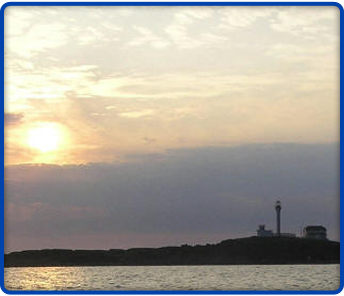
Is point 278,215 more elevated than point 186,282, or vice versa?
point 278,215

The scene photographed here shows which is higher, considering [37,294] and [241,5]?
[241,5]

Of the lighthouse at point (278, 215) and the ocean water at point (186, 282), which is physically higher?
the lighthouse at point (278, 215)

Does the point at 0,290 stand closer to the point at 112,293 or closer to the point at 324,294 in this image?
the point at 112,293

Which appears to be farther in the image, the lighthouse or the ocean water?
the lighthouse

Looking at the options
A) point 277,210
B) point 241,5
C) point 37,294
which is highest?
point 277,210

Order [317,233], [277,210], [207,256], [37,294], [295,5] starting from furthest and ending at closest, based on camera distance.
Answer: [207,256] < [317,233] < [277,210] < [37,294] < [295,5]

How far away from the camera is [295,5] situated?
21.3m

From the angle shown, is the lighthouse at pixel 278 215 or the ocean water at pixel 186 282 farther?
the lighthouse at pixel 278 215

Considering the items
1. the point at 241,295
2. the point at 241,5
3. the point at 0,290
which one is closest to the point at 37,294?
the point at 0,290

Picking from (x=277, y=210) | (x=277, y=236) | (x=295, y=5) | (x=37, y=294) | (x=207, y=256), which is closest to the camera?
(x=295, y=5)

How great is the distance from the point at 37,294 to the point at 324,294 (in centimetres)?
785

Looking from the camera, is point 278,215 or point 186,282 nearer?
point 186,282

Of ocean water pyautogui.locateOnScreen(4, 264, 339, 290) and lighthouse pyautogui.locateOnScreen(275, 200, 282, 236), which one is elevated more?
lighthouse pyautogui.locateOnScreen(275, 200, 282, 236)

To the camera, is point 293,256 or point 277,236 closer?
point 277,236
